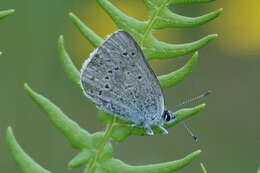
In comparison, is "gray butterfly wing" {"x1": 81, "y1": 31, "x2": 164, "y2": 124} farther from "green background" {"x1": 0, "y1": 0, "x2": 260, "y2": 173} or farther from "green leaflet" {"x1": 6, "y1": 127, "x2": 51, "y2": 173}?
"green background" {"x1": 0, "y1": 0, "x2": 260, "y2": 173}

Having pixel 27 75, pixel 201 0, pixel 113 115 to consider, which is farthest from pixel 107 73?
pixel 27 75

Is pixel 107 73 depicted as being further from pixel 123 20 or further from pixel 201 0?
pixel 201 0

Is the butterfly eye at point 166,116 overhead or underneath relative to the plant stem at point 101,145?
underneath

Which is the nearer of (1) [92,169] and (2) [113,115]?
(1) [92,169]

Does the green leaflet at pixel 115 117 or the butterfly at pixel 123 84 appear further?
the butterfly at pixel 123 84

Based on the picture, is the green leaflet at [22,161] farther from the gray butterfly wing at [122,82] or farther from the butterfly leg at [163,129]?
the butterfly leg at [163,129]

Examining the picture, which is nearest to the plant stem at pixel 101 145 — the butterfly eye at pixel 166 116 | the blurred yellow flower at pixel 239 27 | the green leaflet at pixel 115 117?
the green leaflet at pixel 115 117

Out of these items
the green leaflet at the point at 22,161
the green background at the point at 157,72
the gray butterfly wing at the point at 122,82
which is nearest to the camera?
the green leaflet at the point at 22,161
